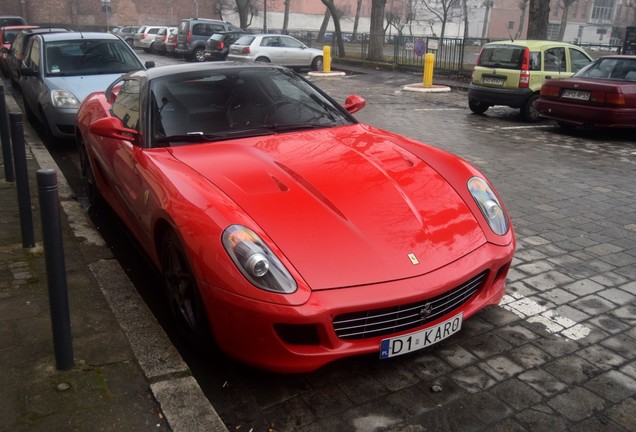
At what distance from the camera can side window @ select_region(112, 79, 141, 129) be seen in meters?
4.26

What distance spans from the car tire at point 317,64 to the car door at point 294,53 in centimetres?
23

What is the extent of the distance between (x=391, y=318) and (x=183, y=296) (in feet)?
3.86

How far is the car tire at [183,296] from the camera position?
300 centimetres

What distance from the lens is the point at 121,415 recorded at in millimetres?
2629

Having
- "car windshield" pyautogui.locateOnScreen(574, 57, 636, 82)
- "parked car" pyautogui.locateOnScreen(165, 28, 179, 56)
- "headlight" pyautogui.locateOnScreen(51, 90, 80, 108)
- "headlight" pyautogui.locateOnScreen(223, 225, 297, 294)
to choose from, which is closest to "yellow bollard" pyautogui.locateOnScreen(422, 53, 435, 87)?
"car windshield" pyautogui.locateOnScreen(574, 57, 636, 82)

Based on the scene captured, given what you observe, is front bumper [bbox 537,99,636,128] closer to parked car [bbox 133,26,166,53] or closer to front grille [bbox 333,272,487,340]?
front grille [bbox 333,272,487,340]

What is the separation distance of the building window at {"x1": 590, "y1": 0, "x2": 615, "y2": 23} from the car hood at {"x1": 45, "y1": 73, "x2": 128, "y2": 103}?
320ft

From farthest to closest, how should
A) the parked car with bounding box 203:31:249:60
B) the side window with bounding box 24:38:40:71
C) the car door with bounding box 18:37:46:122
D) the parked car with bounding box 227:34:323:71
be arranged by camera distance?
the parked car with bounding box 203:31:249:60 → the parked car with bounding box 227:34:323:71 → the side window with bounding box 24:38:40:71 → the car door with bounding box 18:37:46:122

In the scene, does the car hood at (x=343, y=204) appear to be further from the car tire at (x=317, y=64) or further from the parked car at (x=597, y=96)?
the car tire at (x=317, y=64)

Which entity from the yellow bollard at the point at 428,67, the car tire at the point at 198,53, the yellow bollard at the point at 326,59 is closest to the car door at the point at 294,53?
the yellow bollard at the point at 326,59

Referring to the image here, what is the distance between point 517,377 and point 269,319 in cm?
134

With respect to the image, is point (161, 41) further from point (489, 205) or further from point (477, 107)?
point (489, 205)

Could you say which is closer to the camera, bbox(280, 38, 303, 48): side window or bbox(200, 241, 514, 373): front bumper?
bbox(200, 241, 514, 373): front bumper

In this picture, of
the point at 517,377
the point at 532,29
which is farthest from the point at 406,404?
the point at 532,29
